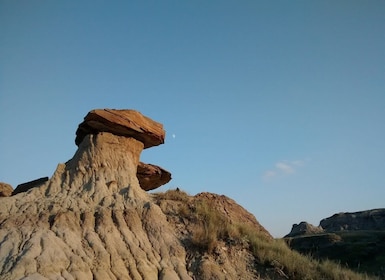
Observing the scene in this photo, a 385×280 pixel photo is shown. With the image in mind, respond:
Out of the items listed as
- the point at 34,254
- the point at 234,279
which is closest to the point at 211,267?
the point at 234,279

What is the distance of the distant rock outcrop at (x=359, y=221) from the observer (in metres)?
68.2

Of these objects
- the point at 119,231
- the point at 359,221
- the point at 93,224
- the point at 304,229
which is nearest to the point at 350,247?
the point at 304,229

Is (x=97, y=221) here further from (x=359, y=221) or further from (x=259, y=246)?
(x=359, y=221)

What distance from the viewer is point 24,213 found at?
45.5ft

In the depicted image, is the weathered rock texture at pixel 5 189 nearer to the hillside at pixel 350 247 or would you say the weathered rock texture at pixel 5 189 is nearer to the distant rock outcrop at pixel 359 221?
the hillside at pixel 350 247

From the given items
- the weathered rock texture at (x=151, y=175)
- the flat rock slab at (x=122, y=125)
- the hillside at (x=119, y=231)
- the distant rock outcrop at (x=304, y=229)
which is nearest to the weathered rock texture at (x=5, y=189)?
the flat rock slab at (x=122, y=125)

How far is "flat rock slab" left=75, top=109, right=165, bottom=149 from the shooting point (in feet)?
54.7

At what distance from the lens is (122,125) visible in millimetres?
16781

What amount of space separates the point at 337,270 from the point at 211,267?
4.39 m

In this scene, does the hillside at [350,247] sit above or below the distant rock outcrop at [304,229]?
below

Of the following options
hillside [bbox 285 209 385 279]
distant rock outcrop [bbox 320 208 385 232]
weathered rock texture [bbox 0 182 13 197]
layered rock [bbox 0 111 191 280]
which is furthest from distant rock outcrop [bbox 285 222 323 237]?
layered rock [bbox 0 111 191 280]

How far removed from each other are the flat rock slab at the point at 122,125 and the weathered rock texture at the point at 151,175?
2053mm

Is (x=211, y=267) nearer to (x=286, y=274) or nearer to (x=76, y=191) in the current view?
(x=286, y=274)

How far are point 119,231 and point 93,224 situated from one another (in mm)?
885
